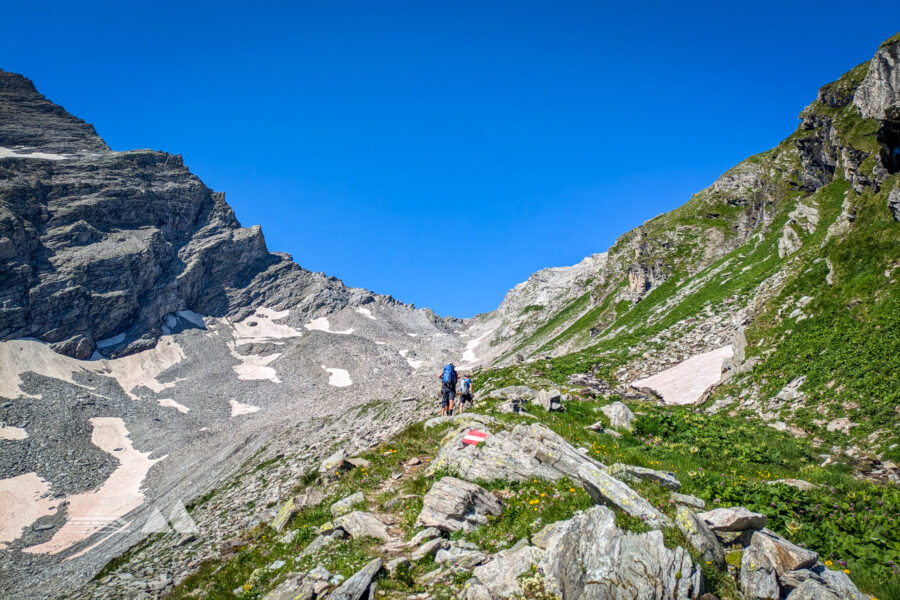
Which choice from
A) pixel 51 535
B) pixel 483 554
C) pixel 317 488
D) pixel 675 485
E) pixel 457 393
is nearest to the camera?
pixel 483 554

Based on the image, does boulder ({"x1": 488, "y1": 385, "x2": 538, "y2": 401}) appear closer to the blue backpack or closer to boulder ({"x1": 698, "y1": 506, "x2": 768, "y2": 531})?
the blue backpack

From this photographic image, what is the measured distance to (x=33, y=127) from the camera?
183875 millimetres

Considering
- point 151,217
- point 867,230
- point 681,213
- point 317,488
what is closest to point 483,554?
point 317,488

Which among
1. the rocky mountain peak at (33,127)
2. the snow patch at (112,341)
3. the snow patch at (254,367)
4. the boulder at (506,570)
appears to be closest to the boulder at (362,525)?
the boulder at (506,570)

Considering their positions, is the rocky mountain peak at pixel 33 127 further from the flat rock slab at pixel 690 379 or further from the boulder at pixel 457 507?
the boulder at pixel 457 507

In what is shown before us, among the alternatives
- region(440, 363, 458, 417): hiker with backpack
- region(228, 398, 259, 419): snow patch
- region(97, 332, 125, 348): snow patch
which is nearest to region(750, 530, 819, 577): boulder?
region(440, 363, 458, 417): hiker with backpack

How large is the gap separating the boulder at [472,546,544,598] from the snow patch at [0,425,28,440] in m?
108

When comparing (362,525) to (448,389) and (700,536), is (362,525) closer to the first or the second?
(700,536)

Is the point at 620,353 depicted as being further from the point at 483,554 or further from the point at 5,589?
the point at 5,589

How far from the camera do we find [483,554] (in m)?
8.85

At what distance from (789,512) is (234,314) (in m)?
201

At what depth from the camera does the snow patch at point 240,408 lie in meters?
111

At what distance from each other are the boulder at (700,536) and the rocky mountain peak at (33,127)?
806ft

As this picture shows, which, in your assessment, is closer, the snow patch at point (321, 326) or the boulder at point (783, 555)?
the boulder at point (783, 555)
